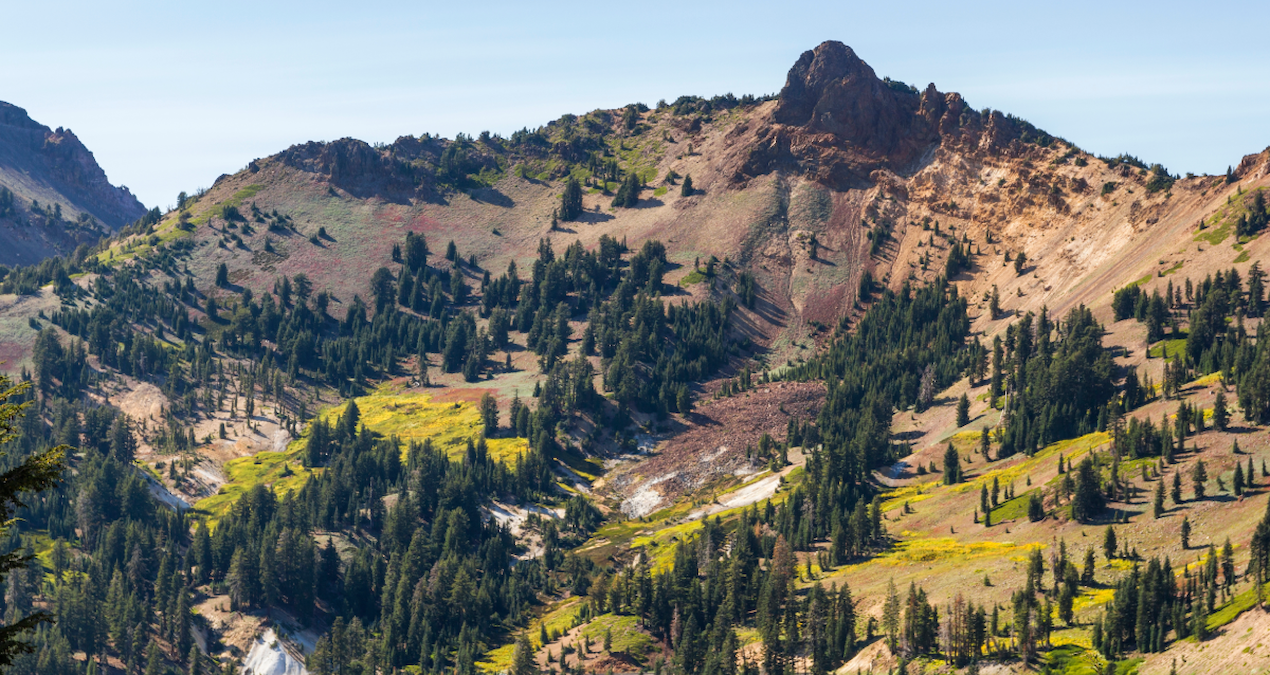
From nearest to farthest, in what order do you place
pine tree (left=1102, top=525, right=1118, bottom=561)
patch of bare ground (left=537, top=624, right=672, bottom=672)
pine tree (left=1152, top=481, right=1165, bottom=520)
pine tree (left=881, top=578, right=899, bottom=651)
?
pine tree (left=881, top=578, right=899, bottom=651)
pine tree (left=1102, top=525, right=1118, bottom=561)
pine tree (left=1152, top=481, right=1165, bottom=520)
patch of bare ground (left=537, top=624, right=672, bottom=672)

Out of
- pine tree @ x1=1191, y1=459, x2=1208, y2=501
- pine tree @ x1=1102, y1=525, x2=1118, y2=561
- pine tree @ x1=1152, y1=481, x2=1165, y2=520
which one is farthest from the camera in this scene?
pine tree @ x1=1191, y1=459, x2=1208, y2=501

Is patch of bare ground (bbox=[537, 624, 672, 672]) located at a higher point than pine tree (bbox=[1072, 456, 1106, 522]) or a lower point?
lower

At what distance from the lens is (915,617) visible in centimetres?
15775

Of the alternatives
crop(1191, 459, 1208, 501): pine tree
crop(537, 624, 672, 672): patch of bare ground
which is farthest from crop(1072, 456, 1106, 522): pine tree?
crop(537, 624, 672, 672): patch of bare ground

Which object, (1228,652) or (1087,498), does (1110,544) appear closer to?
(1087,498)

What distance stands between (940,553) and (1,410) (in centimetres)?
17918

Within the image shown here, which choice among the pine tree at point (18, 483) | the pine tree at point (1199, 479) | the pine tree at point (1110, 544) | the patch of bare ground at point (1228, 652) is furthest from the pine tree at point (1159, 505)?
the pine tree at point (18, 483)

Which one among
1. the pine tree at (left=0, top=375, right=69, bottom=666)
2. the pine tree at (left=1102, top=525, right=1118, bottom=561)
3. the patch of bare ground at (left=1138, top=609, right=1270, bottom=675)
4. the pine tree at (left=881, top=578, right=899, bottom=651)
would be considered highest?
the pine tree at (left=0, top=375, right=69, bottom=666)

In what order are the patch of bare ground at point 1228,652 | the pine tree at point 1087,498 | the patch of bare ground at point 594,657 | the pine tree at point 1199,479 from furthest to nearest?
1. the pine tree at point 1087,498
2. the patch of bare ground at point 594,657
3. the pine tree at point 1199,479
4. the patch of bare ground at point 1228,652

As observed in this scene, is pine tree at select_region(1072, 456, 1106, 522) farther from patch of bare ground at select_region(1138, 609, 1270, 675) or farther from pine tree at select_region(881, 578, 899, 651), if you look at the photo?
patch of bare ground at select_region(1138, 609, 1270, 675)

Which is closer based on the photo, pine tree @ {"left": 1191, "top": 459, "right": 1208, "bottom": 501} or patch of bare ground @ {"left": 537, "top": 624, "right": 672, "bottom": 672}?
pine tree @ {"left": 1191, "top": 459, "right": 1208, "bottom": 501}

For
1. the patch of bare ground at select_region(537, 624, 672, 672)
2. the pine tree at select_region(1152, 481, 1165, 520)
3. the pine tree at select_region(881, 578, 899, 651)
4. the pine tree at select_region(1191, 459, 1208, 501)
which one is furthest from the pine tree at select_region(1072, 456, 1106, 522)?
the patch of bare ground at select_region(537, 624, 672, 672)

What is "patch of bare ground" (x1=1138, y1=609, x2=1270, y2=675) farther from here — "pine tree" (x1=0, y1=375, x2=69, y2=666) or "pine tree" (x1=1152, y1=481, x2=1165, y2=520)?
"pine tree" (x1=0, y1=375, x2=69, y2=666)

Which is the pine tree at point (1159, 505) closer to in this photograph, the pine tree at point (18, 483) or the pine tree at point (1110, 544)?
the pine tree at point (1110, 544)
